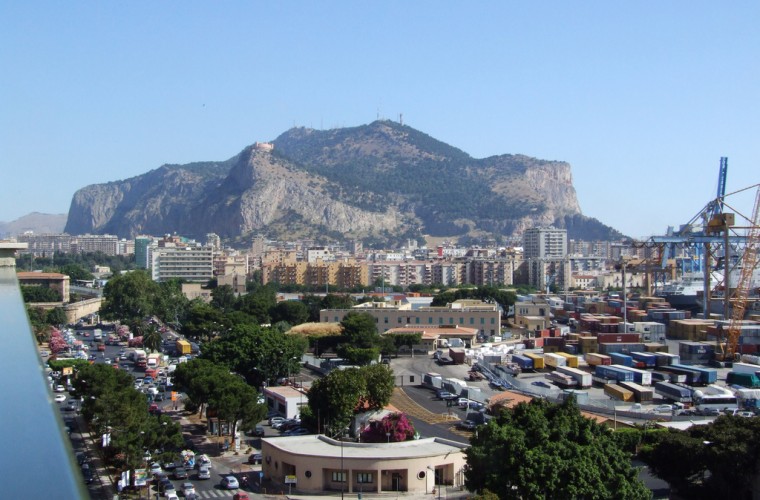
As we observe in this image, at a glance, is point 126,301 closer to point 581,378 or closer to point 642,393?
point 581,378

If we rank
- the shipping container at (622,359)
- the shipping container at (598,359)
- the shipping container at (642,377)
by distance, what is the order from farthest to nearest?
the shipping container at (598,359) < the shipping container at (622,359) < the shipping container at (642,377)

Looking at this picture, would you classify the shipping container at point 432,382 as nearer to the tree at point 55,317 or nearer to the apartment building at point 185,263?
the tree at point 55,317

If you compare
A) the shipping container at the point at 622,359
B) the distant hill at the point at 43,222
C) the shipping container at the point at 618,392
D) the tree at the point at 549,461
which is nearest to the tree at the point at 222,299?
the shipping container at the point at 622,359

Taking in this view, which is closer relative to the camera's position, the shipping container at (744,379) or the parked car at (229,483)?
the parked car at (229,483)

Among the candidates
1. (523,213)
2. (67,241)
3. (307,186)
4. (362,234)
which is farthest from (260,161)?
(523,213)

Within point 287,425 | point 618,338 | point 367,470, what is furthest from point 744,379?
point 367,470
